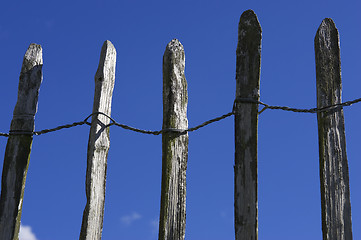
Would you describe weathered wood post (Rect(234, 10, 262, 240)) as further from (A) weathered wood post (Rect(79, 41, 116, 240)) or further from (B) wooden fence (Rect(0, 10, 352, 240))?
(A) weathered wood post (Rect(79, 41, 116, 240))

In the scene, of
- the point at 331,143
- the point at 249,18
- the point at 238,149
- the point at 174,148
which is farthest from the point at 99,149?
the point at 331,143

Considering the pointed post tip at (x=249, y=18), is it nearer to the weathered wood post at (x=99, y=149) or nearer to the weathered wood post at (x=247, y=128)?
the weathered wood post at (x=247, y=128)

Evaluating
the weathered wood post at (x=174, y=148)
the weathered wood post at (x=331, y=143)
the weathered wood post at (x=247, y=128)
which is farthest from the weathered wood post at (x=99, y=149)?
the weathered wood post at (x=331, y=143)

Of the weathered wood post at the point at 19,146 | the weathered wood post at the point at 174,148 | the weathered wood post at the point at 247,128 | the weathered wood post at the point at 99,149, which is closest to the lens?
the weathered wood post at the point at 247,128

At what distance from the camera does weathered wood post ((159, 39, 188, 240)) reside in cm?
387

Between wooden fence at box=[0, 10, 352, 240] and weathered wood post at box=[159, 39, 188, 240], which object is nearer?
wooden fence at box=[0, 10, 352, 240]

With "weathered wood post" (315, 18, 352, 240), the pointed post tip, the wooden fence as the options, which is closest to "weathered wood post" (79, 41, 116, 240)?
the wooden fence

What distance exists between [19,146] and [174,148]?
148 cm

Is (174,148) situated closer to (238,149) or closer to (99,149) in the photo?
(238,149)

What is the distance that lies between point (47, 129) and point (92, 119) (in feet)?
1.76

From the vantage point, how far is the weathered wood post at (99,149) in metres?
4.04

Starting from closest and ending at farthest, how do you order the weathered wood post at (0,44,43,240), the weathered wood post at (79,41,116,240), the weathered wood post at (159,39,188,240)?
the weathered wood post at (159,39,188,240)
the weathered wood post at (79,41,116,240)
the weathered wood post at (0,44,43,240)

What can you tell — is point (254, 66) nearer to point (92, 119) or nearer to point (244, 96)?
point (244, 96)

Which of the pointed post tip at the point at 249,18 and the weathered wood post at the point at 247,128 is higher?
the pointed post tip at the point at 249,18
